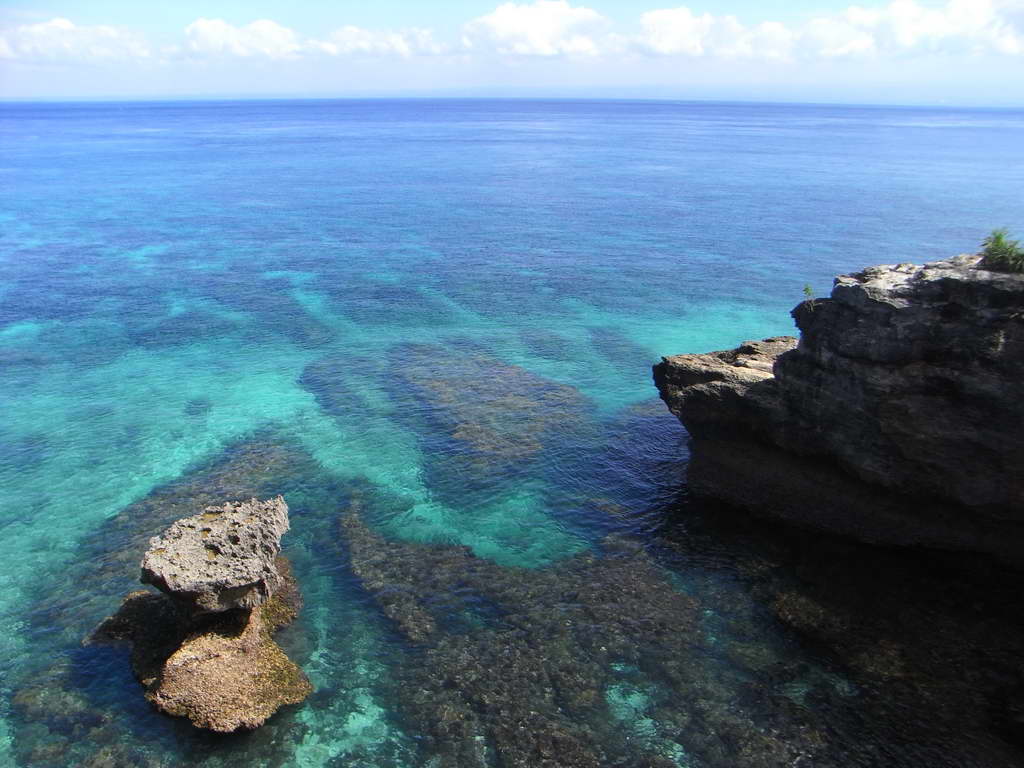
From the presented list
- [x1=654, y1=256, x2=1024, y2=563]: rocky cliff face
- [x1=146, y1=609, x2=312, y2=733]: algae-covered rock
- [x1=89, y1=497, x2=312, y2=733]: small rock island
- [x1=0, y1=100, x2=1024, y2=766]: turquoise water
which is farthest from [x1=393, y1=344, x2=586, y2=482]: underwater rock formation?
[x1=146, y1=609, x2=312, y2=733]: algae-covered rock

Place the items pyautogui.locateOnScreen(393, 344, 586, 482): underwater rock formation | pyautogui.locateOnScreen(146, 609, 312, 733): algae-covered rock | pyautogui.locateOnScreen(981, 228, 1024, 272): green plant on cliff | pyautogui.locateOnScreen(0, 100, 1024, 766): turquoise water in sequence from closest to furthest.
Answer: pyautogui.locateOnScreen(146, 609, 312, 733): algae-covered rock → pyautogui.locateOnScreen(0, 100, 1024, 766): turquoise water → pyautogui.locateOnScreen(981, 228, 1024, 272): green plant on cliff → pyautogui.locateOnScreen(393, 344, 586, 482): underwater rock formation

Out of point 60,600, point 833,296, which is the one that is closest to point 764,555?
point 833,296

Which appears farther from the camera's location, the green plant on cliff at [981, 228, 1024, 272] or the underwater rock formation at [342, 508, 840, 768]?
the green plant on cliff at [981, 228, 1024, 272]

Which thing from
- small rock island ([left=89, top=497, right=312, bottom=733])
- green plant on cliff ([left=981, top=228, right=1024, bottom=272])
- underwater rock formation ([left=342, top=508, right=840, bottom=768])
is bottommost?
underwater rock formation ([left=342, top=508, right=840, bottom=768])

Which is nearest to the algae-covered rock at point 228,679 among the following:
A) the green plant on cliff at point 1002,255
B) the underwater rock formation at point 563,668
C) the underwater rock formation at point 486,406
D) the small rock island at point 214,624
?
the small rock island at point 214,624

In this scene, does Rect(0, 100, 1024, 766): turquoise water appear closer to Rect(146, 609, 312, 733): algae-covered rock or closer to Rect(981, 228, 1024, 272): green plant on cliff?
Rect(146, 609, 312, 733): algae-covered rock

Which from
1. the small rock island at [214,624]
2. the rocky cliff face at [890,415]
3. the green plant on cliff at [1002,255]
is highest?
the green plant on cliff at [1002,255]

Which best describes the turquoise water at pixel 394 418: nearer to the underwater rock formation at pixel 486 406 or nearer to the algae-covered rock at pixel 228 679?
the underwater rock formation at pixel 486 406

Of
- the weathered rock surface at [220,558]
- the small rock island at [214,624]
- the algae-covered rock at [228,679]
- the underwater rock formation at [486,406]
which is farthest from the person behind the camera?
the underwater rock formation at [486,406]
